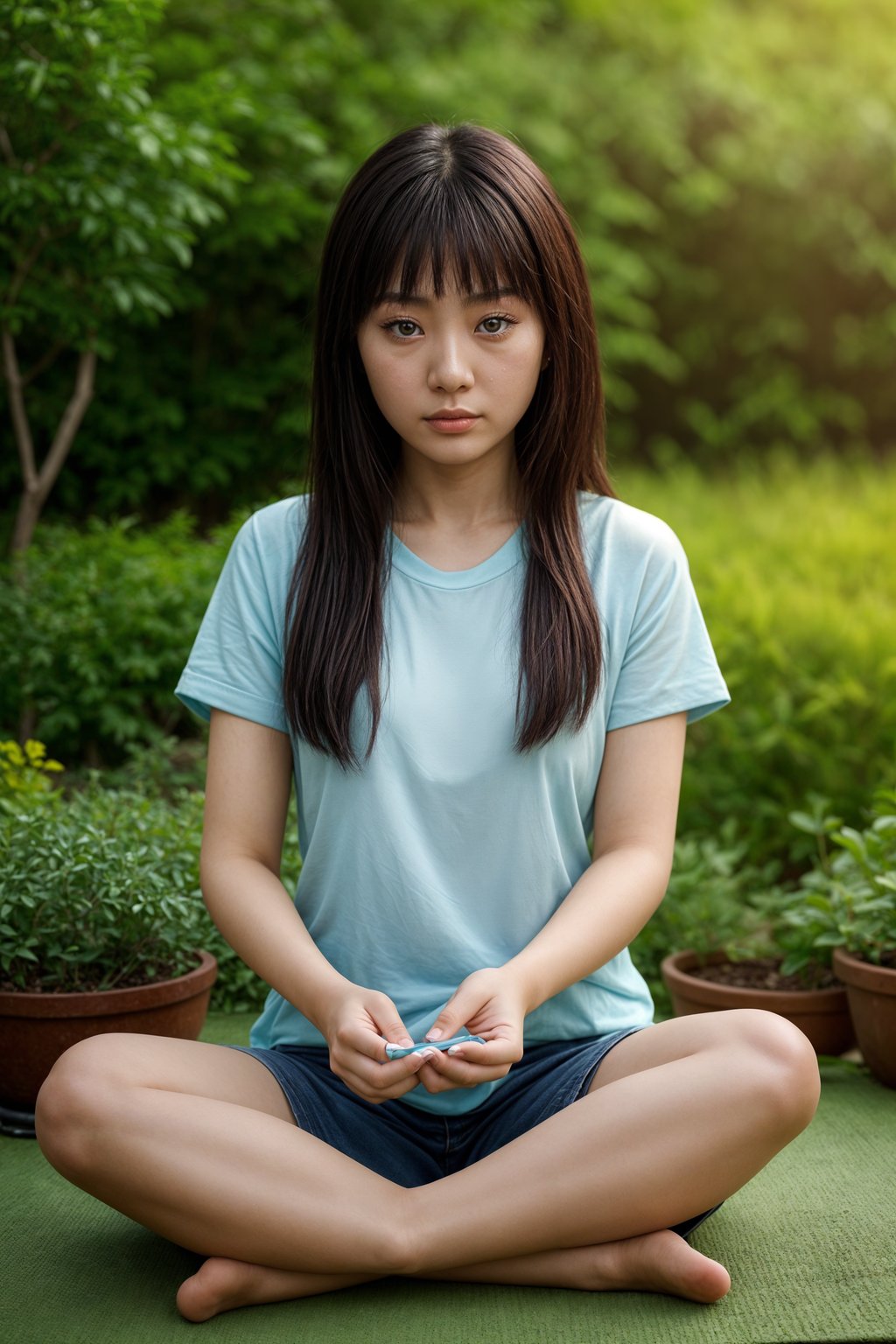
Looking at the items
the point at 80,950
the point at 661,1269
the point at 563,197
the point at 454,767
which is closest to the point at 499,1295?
the point at 661,1269

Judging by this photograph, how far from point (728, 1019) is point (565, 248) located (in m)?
1.08

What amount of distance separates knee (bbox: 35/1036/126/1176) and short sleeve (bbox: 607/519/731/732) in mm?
850

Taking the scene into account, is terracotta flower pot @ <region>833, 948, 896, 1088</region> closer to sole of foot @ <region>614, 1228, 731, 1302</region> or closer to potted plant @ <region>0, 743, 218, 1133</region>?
sole of foot @ <region>614, 1228, 731, 1302</region>

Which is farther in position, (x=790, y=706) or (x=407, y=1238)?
(x=790, y=706)

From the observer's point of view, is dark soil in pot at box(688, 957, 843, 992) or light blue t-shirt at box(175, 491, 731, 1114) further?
dark soil in pot at box(688, 957, 843, 992)

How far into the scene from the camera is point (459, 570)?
6.91 feet

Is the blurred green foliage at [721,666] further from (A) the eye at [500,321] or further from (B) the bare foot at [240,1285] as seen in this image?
(B) the bare foot at [240,1285]

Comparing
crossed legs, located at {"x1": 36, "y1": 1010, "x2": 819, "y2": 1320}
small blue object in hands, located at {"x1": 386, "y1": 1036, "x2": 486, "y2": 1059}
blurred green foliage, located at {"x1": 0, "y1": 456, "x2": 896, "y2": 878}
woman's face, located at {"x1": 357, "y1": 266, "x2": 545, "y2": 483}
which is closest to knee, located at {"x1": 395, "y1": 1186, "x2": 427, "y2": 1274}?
crossed legs, located at {"x1": 36, "y1": 1010, "x2": 819, "y2": 1320}

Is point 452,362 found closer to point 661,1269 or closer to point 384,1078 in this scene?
point 384,1078

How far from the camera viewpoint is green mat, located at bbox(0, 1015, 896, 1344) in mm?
1731

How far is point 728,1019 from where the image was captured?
1841 millimetres

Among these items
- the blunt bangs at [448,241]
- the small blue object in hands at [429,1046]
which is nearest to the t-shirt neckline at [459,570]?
the blunt bangs at [448,241]

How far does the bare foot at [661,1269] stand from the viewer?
→ 1.77 metres

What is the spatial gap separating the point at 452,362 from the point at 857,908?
4.56 feet
